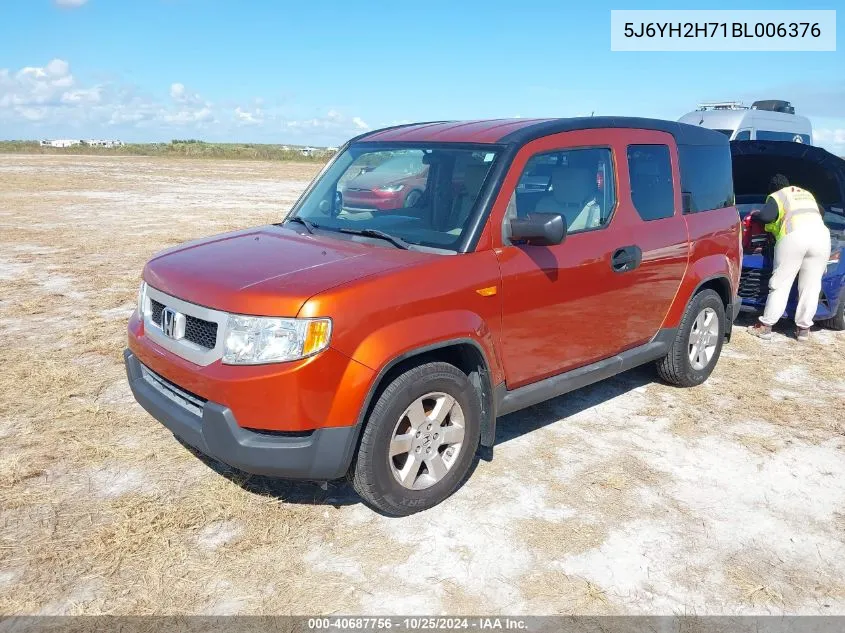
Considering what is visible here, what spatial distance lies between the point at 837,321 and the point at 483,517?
6.01 meters

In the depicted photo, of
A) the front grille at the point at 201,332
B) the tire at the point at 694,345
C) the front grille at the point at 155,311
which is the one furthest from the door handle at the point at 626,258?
the front grille at the point at 155,311

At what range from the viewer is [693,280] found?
5312 millimetres

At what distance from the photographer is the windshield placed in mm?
3959

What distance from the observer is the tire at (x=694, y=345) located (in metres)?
5.43

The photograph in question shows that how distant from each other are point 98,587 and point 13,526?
0.80 metres

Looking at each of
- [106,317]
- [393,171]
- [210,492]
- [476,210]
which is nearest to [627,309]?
[476,210]

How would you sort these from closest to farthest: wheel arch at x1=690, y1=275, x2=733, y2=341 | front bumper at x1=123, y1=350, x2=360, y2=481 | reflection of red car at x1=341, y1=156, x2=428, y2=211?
front bumper at x1=123, y1=350, x2=360, y2=481 < reflection of red car at x1=341, y1=156, x2=428, y2=211 < wheel arch at x1=690, y1=275, x2=733, y2=341

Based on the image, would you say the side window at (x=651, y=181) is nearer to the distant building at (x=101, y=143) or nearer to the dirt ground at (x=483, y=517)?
the dirt ground at (x=483, y=517)

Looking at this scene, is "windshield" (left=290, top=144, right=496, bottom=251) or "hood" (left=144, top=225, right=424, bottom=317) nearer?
"hood" (left=144, top=225, right=424, bottom=317)

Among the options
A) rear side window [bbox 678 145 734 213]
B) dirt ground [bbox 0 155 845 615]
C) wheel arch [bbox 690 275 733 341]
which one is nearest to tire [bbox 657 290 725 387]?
wheel arch [bbox 690 275 733 341]

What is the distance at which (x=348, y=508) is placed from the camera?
3.78m

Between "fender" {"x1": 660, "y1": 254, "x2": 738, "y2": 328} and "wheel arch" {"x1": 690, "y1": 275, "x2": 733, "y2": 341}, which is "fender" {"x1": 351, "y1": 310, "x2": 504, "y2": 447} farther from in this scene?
"wheel arch" {"x1": 690, "y1": 275, "x2": 733, "y2": 341}

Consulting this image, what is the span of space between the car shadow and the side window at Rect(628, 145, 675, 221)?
1.49 m

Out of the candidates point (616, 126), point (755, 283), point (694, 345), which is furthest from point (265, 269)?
point (755, 283)
